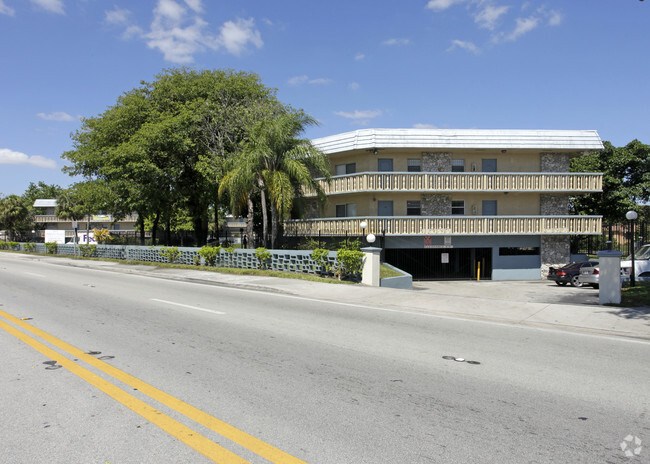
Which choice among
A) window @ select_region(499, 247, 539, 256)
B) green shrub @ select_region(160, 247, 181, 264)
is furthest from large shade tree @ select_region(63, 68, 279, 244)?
window @ select_region(499, 247, 539, 256)

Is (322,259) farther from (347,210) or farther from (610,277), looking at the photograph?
(347,210)

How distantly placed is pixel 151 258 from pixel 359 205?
1477 centimetres

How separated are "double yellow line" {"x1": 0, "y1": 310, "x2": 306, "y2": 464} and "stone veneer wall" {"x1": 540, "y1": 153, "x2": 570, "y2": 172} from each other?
2919cm

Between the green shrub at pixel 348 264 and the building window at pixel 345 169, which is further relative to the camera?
the building window at pixel 345 169

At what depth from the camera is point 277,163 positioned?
874 inches

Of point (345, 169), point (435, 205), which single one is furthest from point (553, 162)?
point (345, 169)

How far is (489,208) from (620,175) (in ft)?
33.8

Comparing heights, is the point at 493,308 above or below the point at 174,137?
below

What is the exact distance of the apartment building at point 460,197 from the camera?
27.1 m

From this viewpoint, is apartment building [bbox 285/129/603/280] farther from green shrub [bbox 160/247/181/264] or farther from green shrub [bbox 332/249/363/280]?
green shrub [bbox 332/249/363/280]

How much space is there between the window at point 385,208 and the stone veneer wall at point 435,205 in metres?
Result: 2.01

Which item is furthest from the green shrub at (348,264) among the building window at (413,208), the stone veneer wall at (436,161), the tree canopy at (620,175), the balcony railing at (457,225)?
the tree canopy at (620,175)

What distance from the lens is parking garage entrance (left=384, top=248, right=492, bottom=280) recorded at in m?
28.2

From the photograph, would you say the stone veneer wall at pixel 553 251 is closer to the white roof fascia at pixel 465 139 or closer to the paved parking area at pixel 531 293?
the paved parking area at pixel 531 293
